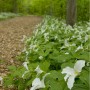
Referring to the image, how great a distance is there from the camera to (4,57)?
564 centimetres

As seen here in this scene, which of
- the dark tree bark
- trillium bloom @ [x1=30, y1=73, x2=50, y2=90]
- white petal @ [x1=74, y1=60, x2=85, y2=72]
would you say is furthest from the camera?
the dark tree bark

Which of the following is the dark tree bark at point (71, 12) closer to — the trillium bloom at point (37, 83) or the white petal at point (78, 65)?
the trillium bloom at point (37, 83)

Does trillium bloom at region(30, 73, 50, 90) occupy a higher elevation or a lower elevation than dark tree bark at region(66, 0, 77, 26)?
lower

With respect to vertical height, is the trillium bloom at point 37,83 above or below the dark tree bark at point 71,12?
below

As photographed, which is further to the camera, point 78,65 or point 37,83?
point 37,83

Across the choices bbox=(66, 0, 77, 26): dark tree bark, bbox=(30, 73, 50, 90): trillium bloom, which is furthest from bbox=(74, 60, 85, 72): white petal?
bbox=(66, 0, 77, 26): dark tree bark

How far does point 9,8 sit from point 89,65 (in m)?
40.0

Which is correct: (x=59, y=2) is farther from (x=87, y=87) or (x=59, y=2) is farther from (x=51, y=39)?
(x=87, y=87)

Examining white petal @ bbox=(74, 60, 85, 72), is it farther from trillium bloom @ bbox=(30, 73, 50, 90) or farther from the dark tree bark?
the dark tree bark

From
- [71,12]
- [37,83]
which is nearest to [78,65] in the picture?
[37,83]

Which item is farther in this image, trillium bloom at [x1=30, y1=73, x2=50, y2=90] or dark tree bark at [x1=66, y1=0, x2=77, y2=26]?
dark tree bark at [x1=66, y1=0, x2=77, y2=26]

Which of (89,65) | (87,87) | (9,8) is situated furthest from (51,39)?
(9,8)

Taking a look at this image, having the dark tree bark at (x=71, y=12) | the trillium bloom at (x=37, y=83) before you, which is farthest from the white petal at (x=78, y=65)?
the dark tree bark at (x=71, y=12)

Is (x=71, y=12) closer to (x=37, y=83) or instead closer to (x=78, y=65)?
(x=37, y=83)
